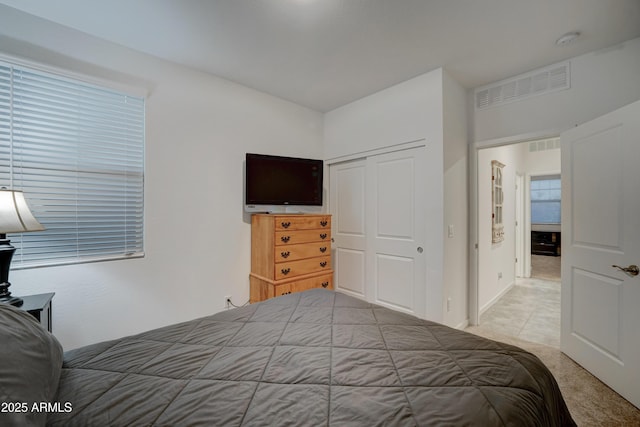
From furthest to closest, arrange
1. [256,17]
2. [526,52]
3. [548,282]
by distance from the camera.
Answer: [548,282], [526,52], [256,17]

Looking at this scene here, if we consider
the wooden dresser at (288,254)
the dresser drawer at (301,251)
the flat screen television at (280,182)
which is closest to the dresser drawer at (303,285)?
the wooden dresser at (288,254)

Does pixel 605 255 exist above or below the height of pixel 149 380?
above

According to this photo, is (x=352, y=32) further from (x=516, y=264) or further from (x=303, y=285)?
(x=516, y=264)

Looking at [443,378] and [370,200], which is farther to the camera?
[370,200]

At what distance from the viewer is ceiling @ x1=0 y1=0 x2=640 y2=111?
177 cm

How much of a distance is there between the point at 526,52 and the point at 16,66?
385cm

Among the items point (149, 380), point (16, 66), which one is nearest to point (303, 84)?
point (16, 66)

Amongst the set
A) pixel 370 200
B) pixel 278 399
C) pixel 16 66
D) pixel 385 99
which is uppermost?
pixel 385 99

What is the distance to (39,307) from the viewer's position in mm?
1533

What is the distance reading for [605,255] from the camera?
1.99 meters

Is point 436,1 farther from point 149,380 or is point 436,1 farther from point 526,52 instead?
point 149,380

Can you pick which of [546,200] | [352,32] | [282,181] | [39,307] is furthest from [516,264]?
[39,307]

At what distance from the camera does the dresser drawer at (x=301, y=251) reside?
270 cm

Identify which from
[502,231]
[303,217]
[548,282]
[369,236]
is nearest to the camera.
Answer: [303,217]
